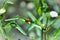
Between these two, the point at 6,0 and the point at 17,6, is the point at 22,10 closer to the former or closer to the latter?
the point at 17,6

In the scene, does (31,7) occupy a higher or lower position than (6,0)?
lower

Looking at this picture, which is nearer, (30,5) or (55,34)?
(55,34)

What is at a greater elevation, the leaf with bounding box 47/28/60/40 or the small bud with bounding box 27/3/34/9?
the small bud with bounding box 27/3/34/9

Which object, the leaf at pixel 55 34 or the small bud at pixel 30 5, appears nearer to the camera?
the leaf at pixel 55 34

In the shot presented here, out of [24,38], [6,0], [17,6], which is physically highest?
[6,0]

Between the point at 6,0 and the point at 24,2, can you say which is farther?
the point at 24,2

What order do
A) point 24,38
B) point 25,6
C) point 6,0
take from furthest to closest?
point 25,6 < point 24,38 < point 6,0

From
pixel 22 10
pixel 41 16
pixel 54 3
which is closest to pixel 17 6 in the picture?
pixel 22 10

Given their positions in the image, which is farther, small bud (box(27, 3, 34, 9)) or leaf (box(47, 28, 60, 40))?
small bud (box(27, 3, 34, 9))

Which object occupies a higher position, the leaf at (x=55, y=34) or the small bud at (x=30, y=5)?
the small bud at (x=30, y=5)

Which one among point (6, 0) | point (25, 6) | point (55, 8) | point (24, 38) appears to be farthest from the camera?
point (25, 6)

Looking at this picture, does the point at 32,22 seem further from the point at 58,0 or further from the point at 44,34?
the point at 58,0
